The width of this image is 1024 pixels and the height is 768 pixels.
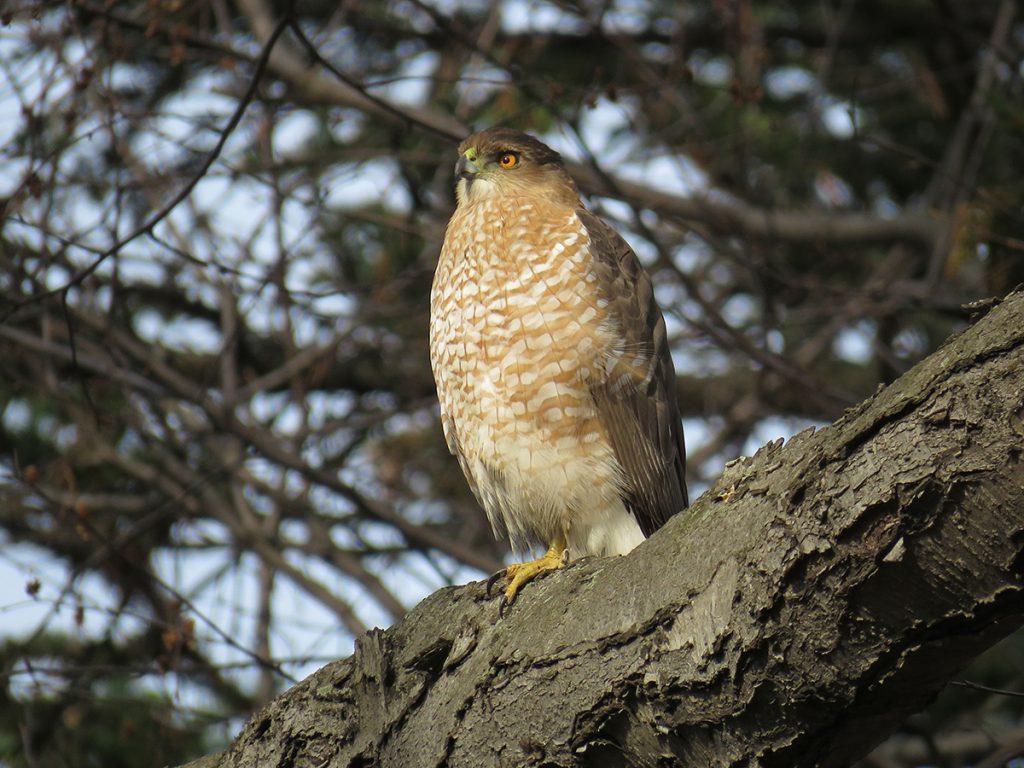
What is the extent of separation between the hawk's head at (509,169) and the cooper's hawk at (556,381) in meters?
0.23

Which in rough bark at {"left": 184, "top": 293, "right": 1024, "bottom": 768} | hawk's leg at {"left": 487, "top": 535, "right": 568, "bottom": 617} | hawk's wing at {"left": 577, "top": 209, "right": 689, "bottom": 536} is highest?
hawk's wing at {"left": 577, "top": 209, "right": 689, "bottom": 536}

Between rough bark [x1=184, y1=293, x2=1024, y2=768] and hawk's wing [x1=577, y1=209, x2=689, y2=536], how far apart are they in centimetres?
127

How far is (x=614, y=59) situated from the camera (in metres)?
7.57

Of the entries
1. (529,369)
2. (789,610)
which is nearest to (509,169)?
(529,369)

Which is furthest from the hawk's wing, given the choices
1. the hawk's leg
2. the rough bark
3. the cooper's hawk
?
the rough bark

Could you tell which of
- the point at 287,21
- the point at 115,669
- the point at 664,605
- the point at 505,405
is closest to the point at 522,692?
the point at 664,605

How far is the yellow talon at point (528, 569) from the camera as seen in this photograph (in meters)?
3.10

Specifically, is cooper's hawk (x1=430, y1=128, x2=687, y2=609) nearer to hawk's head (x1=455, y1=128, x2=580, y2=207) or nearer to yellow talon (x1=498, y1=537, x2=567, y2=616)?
yellow talon (x1=498, y1=537, x2=567, y2=616)

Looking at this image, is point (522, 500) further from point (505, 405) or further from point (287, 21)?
point (287, 21)

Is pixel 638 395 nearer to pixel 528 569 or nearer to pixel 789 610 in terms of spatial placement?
pixel 528 569

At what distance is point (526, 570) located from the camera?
3576 mm

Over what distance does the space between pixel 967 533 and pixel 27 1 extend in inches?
194

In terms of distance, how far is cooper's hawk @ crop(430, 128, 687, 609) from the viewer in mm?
4109

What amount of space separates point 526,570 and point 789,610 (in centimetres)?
149
